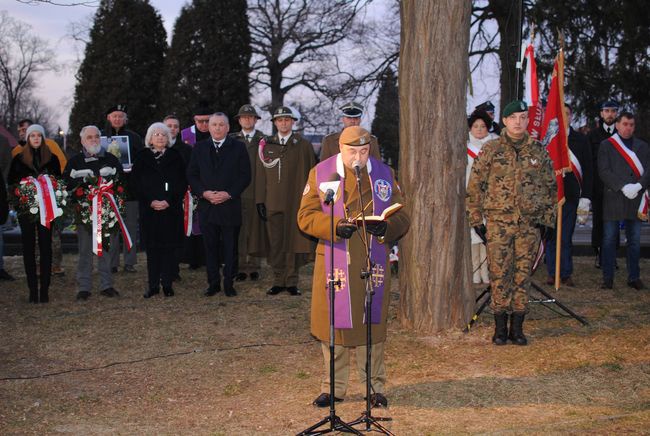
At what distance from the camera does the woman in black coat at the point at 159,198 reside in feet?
34.4

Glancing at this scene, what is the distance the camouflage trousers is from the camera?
7910mm

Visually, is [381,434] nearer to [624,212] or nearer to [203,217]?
[203,217]

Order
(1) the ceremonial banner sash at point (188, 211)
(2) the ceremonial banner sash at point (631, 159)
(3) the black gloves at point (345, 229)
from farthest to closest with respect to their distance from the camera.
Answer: (1) the ceremonial banner sash at point (188, 211)
(2) the ceremonial banner sash at point (631, 159)
(3) the black gloves at point (345, 229)

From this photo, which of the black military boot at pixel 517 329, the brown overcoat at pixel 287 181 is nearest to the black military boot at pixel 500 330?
the black military boot at pixel 517 329

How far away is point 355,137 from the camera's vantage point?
19.2 feet

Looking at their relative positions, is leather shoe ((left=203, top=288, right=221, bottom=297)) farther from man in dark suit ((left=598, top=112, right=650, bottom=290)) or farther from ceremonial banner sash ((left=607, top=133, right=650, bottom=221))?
ceremonial banner sash ((left=607, top=133, right=650, bottom=221))

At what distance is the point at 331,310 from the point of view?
18.1 ft

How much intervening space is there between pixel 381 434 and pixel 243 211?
6172 mm

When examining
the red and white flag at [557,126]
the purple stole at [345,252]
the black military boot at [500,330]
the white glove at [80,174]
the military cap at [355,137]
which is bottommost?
the black military boot at [500,330]

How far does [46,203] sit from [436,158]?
15.5 feet

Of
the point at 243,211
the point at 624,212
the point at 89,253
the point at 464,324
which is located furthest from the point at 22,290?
the point at 624,212

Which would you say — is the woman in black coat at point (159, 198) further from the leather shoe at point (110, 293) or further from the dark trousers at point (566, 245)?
the dark trousers at point (566, 245)

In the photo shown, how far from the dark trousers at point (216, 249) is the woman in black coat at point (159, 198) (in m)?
0.42

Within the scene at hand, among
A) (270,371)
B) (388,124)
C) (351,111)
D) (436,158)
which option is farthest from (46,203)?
(388,124)
